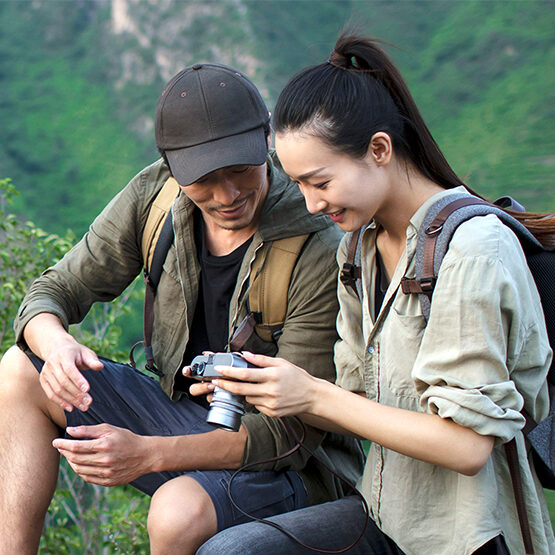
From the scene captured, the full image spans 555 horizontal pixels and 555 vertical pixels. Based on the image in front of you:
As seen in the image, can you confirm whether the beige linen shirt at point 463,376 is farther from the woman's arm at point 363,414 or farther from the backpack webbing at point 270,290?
the backpack webbing at point 270,290

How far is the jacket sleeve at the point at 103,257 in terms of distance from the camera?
269 cm

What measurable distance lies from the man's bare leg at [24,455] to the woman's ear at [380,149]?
4.14 ft

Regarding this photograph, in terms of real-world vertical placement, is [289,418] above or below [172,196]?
below

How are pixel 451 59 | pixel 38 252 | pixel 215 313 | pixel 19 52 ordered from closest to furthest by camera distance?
1. pixel 215 313
2. pixel 38 252
3. pixel 451 59
4. pixel 19 52

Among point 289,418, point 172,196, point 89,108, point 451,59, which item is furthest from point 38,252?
point 89,108

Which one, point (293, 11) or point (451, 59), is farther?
point (293, 11)

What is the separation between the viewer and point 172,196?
2.67 meters

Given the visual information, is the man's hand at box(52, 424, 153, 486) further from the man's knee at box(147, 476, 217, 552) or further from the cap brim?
the cap brim

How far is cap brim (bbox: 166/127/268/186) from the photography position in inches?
90.4

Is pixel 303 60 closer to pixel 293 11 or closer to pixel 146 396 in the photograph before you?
pixel 293 11

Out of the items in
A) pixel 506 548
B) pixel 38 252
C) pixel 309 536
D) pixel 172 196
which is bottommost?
pixel 309 536

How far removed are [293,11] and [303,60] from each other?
532mm

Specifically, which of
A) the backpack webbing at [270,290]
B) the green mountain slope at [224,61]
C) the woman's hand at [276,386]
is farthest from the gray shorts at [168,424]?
the green mountain slope at [224,61]

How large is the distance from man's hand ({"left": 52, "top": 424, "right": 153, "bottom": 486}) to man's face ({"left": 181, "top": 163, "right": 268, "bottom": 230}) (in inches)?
27.6
